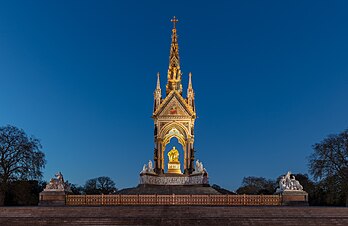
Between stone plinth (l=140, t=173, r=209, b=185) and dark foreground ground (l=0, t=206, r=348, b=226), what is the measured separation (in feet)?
54.1

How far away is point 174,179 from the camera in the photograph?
42656 millimetres

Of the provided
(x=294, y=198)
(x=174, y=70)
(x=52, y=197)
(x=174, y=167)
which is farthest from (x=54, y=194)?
(x=174, y=70)

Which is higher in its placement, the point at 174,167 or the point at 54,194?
the point at 174,167

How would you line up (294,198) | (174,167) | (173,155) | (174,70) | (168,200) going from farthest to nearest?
1. (174,70)
2. (173,155)
3. (174,167)
4. (294,198)
5. (168,200)

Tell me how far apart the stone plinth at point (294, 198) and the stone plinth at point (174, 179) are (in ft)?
37.2

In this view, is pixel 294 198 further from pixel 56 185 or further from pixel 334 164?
pixel 56 185

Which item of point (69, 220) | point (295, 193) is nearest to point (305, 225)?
point (295, 193)

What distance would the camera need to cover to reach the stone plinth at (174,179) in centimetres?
4050

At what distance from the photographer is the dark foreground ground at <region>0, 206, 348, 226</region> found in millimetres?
21672

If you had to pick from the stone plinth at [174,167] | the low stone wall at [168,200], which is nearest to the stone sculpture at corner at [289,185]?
the low stone wall at [168,200]

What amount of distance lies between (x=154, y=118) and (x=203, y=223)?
24.8 metres

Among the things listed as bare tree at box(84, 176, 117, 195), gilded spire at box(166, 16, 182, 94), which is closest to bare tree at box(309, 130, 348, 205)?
gilded spire at box(166, 16, 182, 94)

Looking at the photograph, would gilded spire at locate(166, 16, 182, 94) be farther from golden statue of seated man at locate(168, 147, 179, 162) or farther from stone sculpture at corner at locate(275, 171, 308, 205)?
stone sculpture at corner at locate(275, 171, 308, 205)

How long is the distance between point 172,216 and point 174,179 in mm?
20251
